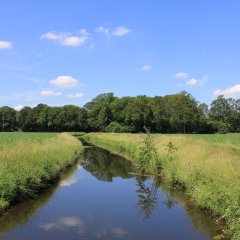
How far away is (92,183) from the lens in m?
25.5

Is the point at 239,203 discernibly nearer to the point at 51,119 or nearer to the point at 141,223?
the point at 141,223

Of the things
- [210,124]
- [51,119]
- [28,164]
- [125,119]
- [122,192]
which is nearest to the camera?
[28,164]

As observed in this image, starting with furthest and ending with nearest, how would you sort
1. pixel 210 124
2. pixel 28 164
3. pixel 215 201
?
pixel 210 124, pixel 28 164, pixel 215 201

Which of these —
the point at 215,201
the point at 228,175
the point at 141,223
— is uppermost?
the point at 228,175

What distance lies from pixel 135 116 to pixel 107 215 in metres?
84.1

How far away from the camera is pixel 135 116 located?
328ft

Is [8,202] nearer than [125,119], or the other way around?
[8,202]

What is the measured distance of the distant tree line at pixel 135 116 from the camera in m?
103

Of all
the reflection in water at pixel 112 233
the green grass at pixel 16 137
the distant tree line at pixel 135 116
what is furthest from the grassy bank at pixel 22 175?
the distant tree line at pixel 135 116

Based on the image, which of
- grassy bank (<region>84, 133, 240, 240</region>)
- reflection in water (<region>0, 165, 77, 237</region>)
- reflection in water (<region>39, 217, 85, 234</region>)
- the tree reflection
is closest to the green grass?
the tree reflection

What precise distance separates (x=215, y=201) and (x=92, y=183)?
1253 cm

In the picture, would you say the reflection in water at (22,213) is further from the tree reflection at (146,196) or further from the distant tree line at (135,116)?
the distant tree line at (135,116)

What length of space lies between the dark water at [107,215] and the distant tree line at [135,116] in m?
72.2

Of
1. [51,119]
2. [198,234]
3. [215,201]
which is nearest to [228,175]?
[215,201]
